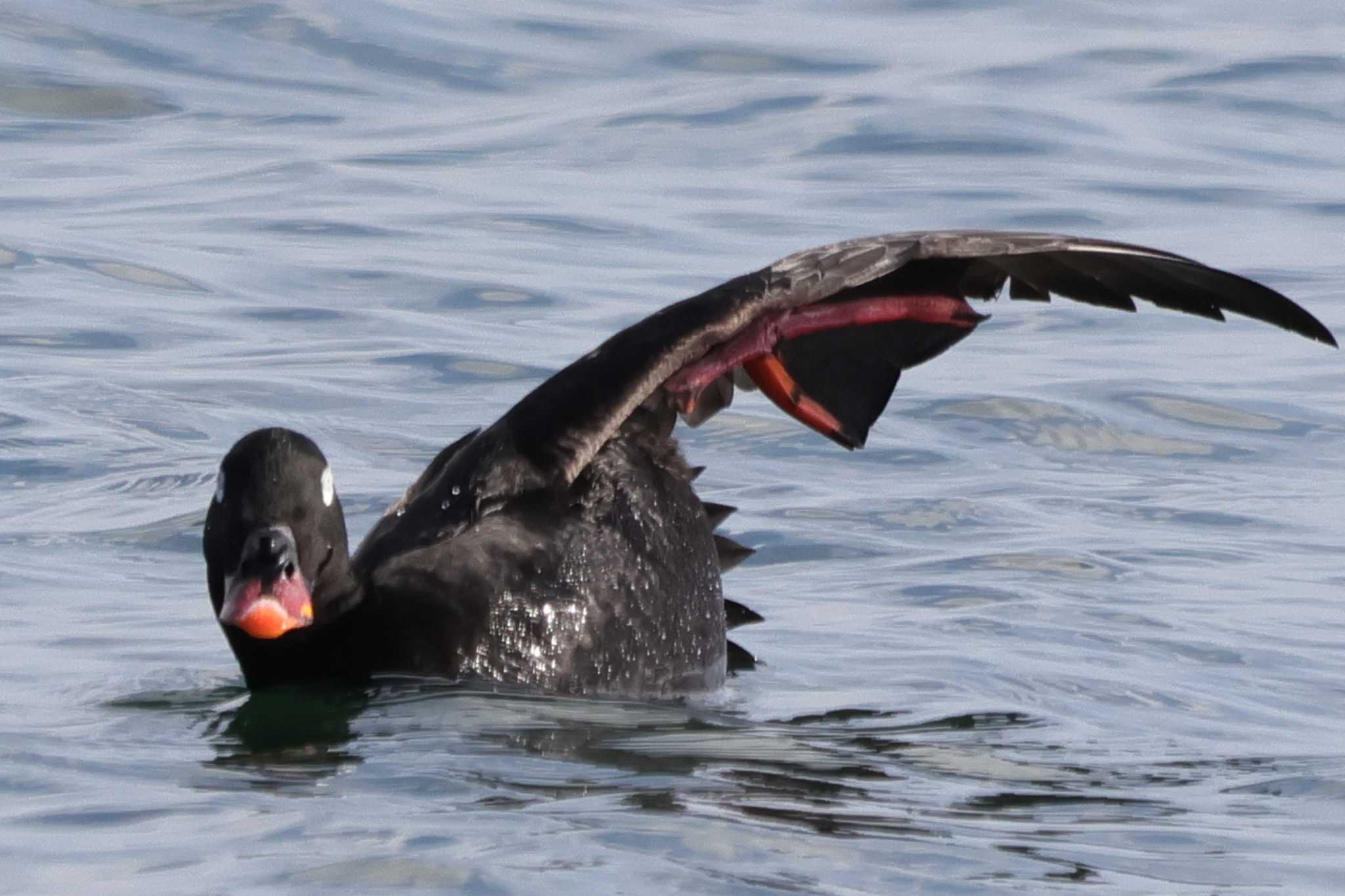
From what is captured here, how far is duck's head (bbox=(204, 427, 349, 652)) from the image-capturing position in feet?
22.4

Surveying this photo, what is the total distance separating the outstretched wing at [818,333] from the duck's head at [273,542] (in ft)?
2.07

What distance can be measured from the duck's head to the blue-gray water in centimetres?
32

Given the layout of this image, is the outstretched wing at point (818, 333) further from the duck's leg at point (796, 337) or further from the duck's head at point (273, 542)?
the duck's head at point (273, 542)

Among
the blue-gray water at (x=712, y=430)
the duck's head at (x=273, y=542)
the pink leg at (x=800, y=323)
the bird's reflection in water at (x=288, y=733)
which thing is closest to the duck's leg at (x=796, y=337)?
the pink leg at (x=800, y=323)

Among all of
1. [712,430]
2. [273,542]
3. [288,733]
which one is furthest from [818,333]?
[712,430]

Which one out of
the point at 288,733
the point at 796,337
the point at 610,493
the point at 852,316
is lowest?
the point at 288,733

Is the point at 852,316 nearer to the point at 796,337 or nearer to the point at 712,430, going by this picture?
the point at 796,337

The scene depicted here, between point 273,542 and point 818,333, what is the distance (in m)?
2.35

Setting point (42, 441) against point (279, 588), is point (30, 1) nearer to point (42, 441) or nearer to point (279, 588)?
point (42, 441)

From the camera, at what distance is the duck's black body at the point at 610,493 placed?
7.12 metres

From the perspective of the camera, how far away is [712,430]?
11812mm

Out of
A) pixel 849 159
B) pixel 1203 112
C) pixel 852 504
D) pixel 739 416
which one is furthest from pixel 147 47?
pixel 852 504

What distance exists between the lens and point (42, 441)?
10719 millimetres

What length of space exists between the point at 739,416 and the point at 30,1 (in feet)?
35.5
